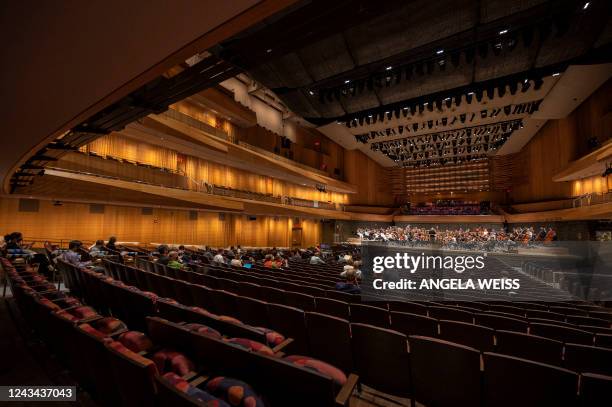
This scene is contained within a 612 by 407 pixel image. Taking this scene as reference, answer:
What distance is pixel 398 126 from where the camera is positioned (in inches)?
733

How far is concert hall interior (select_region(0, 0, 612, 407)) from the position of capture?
5.70 feet

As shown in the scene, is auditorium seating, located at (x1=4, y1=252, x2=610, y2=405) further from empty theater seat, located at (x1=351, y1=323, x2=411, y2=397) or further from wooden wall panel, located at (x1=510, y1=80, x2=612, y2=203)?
wooden wall panel, located at (x1=510, y1=80, x2=612, y2=203)

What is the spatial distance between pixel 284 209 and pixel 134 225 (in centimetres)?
934

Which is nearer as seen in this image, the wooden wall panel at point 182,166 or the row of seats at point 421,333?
the row of seats at point 421,333

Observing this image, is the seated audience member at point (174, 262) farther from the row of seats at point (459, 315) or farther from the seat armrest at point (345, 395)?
the seat armrest at point (345, 395)

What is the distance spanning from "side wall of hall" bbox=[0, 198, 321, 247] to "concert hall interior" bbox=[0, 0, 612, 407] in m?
0.09

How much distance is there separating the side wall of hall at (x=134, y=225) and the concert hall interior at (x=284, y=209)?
0.09 m

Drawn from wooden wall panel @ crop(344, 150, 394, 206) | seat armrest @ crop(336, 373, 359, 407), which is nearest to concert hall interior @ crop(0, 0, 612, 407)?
seat armrest @ crop(336, 373, 359, 407)

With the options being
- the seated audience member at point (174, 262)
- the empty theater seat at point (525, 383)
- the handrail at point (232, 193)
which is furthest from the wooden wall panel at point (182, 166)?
the empty theater seat at point (525, 383)

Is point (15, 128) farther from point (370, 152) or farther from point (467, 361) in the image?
point (370, 152)

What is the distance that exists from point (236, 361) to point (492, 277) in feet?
33.2

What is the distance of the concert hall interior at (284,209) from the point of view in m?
1.74

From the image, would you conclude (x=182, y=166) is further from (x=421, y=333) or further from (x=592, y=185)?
(x=592, y=185)

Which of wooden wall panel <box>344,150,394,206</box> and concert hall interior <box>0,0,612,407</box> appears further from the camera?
wooden wall panel <box>344,150,394,206</box>
